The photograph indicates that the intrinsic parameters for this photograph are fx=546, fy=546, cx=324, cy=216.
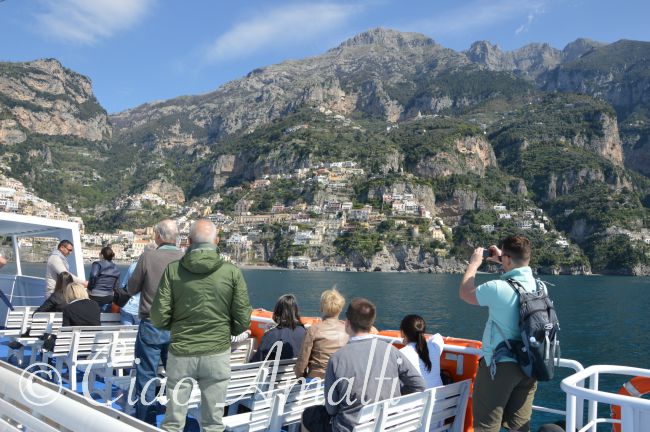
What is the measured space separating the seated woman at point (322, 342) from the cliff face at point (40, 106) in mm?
176985

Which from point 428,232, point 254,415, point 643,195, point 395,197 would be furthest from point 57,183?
point 254,415

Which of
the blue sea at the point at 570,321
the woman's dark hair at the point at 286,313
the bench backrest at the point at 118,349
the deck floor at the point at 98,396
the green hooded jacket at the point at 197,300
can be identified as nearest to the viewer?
the green hooded jacket at the point at 197,300

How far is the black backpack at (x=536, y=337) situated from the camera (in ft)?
8.85

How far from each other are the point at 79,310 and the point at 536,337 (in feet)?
14.0

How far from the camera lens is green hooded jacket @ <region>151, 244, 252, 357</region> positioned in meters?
2.89

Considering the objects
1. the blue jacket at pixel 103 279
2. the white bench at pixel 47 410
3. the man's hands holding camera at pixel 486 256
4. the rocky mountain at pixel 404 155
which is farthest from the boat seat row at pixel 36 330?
the rocky mountain at pixel 404 155

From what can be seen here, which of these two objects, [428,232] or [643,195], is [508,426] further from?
[643,195]

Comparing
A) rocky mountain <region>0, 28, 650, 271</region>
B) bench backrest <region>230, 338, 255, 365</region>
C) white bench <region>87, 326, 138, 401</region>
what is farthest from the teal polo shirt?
rocky mountain <region>0, 28, 650, 271</region>

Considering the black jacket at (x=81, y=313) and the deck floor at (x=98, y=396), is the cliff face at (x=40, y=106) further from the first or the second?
the black jacket at (x=81, y=313)

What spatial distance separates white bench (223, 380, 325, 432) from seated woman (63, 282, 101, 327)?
2551mm

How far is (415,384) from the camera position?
9.67 ft

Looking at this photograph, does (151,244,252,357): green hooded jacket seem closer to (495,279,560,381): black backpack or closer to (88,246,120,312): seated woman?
(495,279,560,381): black backpack

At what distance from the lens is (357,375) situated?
2699 mm

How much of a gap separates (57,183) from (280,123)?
6609 cm
